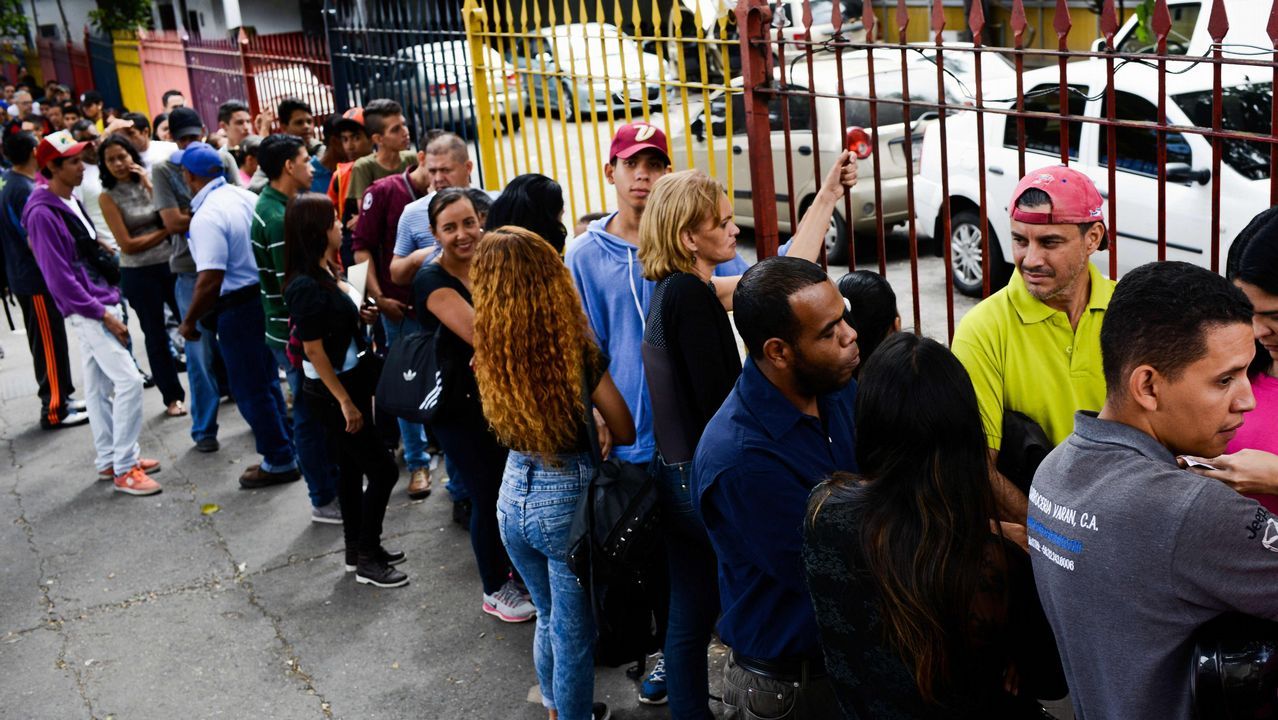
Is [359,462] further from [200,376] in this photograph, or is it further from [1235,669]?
[1235,669]

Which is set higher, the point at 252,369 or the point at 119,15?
the point at 119,15

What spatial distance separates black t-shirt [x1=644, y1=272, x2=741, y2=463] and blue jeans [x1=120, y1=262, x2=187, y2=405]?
17.3 feet

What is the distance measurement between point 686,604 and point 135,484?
4.44 metres

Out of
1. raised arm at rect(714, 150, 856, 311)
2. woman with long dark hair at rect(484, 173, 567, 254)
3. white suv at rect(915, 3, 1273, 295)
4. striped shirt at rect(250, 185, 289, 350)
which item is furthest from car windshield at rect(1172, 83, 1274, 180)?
striped shirt at rect(250, 185, 289, 350)

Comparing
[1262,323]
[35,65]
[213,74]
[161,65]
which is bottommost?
[1262,323]

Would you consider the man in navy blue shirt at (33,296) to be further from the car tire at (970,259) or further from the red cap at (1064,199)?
the red cap at (1064,199)

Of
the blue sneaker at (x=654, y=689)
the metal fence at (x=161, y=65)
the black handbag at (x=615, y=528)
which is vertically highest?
the metal fence at (x=161, y=65)

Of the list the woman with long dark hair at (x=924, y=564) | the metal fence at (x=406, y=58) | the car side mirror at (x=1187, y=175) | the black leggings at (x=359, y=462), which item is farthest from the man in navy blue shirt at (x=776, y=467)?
the metal fence at (x=406, y=58)

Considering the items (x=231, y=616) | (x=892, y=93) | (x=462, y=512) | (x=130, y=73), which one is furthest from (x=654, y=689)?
(x=130, y=73)

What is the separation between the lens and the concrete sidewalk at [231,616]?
4.70 m

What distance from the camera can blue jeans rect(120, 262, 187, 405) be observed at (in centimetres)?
780

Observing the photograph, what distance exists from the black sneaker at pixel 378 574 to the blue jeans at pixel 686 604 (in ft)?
6.91

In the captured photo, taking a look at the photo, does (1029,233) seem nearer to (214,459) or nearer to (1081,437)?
(1081,437)

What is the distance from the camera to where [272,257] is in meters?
6.05
